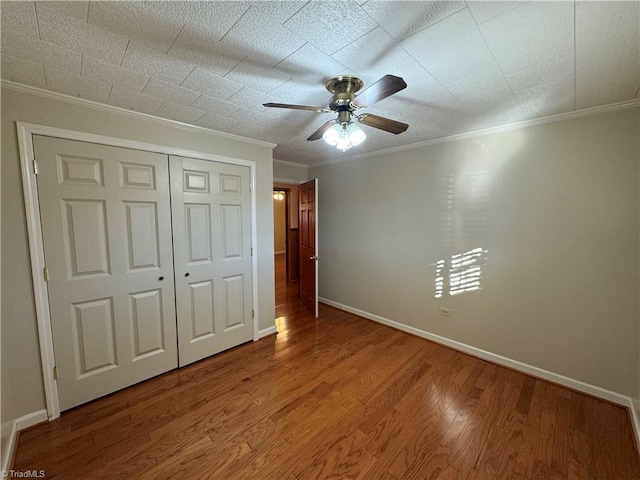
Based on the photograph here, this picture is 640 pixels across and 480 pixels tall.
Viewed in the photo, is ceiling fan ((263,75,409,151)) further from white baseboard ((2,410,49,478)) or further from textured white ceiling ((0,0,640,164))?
white baseboard ((2,410,49,478))

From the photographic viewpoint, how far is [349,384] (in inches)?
88.4

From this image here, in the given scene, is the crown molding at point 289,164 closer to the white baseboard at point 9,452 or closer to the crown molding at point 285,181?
the crown molding at point 285,181

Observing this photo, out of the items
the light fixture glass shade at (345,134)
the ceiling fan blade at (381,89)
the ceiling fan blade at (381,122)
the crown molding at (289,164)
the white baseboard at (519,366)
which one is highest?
the crown molding at (289,164)

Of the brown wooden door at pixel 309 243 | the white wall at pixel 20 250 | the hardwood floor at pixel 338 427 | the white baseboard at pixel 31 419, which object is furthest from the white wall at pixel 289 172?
the white baseboard at pixel 31 419

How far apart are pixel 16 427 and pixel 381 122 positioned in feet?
10.3

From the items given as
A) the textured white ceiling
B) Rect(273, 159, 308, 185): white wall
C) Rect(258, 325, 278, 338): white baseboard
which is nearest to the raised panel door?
the textured white ceiling

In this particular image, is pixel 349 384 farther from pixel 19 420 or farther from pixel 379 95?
pixel 19 420

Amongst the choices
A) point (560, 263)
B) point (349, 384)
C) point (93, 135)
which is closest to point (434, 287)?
point (560, 263)

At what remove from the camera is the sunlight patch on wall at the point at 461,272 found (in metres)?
2.63

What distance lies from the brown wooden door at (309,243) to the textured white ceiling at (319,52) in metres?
1.72

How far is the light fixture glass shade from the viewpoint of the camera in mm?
1575

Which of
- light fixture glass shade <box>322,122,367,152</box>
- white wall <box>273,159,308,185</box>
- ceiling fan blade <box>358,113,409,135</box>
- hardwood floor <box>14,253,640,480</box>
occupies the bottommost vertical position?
hardwood floor <box>14,253,640,480</box>

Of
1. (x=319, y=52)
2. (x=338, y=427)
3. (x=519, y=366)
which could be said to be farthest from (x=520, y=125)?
(x=338, y=427)

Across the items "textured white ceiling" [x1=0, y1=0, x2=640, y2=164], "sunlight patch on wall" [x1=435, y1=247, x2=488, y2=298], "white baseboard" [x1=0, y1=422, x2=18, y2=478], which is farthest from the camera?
"sunlight patch on wall" [x1=435, y1=247, x2=488, y2=298]
